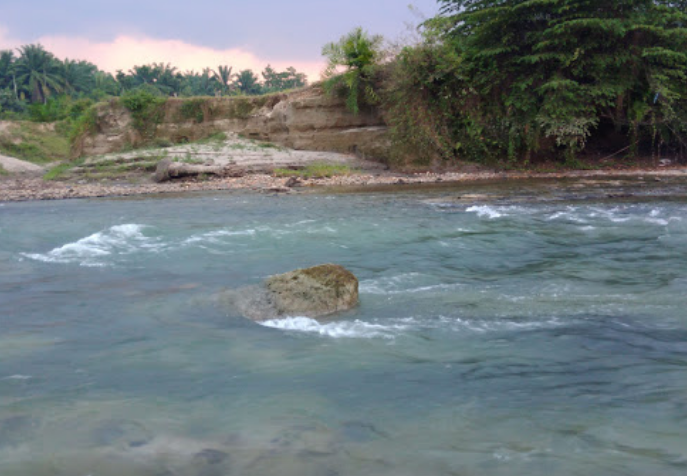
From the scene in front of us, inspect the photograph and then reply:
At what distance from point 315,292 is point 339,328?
610mm

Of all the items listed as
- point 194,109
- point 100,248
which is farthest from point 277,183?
point 100,248

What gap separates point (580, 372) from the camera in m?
4.50

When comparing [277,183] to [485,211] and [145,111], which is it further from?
[145,111]

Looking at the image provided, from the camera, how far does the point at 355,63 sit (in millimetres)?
23172

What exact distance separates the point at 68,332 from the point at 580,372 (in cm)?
456

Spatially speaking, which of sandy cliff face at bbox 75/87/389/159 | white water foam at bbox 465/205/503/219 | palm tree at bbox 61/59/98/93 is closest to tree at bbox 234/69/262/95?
palm tree at bbox 61/59/98/93

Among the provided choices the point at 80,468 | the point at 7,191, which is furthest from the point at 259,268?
the point at 7,191

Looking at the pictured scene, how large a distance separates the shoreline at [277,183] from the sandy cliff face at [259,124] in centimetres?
343

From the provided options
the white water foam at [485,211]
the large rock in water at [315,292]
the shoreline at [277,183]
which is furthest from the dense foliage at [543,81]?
the large rock in water at [315,292]

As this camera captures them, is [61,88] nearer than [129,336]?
No

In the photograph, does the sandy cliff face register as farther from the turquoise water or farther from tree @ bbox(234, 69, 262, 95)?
tree @ bbox(234, 69, 262, 95)

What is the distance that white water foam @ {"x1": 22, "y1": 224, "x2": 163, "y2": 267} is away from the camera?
29.7 feet

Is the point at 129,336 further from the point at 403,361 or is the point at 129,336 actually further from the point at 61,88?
the point at 61,88

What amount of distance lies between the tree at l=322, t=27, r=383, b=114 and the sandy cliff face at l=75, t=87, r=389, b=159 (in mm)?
A: 1181
